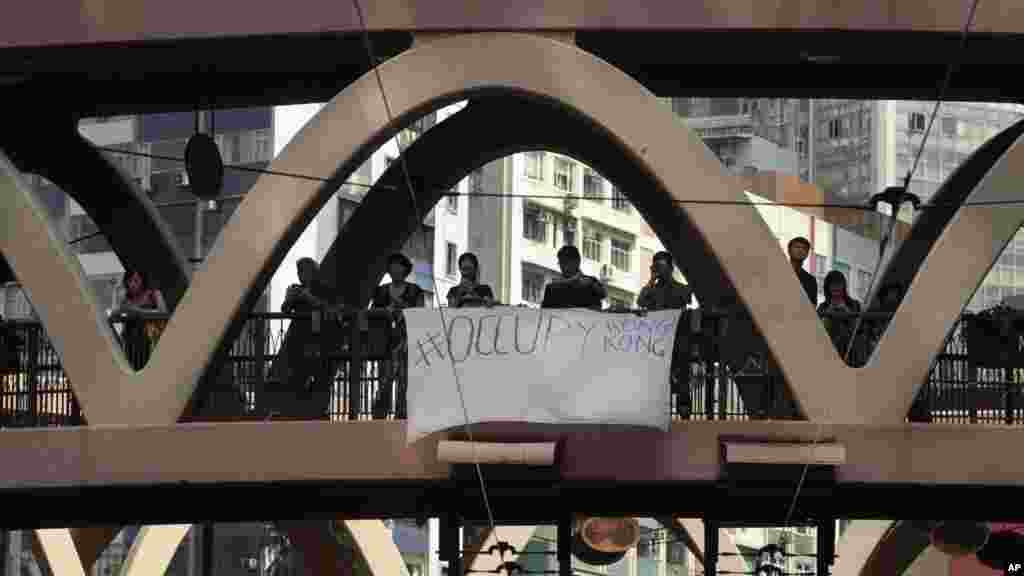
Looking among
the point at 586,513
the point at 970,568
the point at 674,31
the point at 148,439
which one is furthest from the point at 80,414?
the point at 970,568

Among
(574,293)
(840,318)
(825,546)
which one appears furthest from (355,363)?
(825,546)

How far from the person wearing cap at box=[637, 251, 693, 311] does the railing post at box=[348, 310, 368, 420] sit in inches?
114

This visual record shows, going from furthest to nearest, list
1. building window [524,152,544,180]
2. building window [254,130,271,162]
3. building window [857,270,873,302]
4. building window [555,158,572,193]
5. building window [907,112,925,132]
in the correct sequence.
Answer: building window [907,112,925,132]
building window [857,270,873,302]
building window [555,158,572,193]
building window [524,152,544,180]
building window [254,130,271,162]

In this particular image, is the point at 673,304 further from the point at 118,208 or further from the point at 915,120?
the point at 915,120

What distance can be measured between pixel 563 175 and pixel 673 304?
6151 centimetres

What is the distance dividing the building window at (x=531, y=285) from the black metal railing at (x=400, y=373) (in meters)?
57.2

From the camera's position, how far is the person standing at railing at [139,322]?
30.2m

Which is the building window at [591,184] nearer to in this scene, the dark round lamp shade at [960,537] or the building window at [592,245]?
the building window at [592,245]

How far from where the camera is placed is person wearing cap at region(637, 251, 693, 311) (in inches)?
1137

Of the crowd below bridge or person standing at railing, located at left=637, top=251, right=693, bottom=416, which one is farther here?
the crowd below bridge

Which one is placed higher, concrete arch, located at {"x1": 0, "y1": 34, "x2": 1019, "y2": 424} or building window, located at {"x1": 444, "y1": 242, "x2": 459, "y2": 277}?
building window, located at {"x1": 444, "y1": 242, "x2": 459, "y2": 277}

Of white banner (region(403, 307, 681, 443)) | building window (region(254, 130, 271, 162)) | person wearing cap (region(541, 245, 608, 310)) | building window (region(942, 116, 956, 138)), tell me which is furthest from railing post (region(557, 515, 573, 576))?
building window (region(942, 116, 956, 138))

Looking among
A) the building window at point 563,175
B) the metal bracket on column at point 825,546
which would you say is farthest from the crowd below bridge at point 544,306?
the building window at point 563,175

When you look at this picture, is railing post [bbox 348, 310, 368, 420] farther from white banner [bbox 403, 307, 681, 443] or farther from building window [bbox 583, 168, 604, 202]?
building window [bbox 583, 168, 604, 202]
